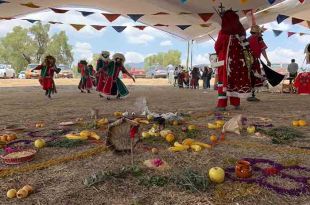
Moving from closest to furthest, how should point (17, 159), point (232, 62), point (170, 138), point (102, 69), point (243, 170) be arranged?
point (243, 170), point (17, 159), point (170, 138), point (232, 62), point (102, 69)

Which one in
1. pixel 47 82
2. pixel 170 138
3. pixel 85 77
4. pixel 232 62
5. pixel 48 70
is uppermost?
pixel 232 62

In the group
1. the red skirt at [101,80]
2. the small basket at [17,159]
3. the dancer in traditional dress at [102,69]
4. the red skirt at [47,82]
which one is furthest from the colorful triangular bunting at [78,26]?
the small basket at [17,159]

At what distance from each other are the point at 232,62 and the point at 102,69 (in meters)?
6.18

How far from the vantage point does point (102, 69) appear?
12.8 meters

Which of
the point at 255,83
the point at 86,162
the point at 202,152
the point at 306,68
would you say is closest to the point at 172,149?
the point at 202,152

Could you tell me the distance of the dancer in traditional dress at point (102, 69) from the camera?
Result: 1270 cm

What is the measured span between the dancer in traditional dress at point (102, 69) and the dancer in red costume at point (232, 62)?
5.63 meters

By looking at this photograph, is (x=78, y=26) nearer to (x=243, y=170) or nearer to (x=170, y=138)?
(x=170, y=138)

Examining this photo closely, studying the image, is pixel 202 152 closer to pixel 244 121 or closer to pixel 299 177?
pixel 299 177

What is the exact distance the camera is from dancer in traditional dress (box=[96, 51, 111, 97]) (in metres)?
12.7

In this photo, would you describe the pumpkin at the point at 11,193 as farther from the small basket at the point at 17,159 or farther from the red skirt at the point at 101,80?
the red skirt at the point at 101,80

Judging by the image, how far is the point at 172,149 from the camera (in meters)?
4.38

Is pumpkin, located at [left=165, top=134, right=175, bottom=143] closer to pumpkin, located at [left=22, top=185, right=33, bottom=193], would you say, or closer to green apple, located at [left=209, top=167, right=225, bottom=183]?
green apple, located at [left=209, top=167, right=225, bottom=183]

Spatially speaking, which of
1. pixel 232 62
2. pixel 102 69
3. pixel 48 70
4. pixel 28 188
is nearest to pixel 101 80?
pixel 102 69
